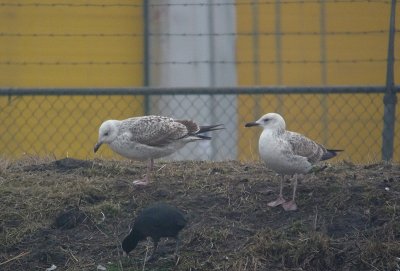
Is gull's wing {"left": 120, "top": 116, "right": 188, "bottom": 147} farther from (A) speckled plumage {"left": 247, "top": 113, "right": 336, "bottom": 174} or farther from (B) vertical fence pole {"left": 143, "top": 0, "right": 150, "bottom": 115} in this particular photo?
(B) vertical fence pole {"left": 143, "top": 0, "right": 150, "bottom": 115}

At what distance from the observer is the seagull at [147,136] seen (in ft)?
29.8

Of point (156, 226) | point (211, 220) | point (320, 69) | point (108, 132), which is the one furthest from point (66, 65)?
point (156, 226)

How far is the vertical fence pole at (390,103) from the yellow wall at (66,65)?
2.12 m

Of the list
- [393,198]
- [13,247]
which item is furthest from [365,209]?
[13,247]

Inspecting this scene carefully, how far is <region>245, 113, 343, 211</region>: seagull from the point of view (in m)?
8.36

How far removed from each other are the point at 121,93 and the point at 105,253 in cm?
273

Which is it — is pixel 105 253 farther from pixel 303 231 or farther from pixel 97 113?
pixel 97 113

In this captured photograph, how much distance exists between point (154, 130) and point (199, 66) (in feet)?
5.82

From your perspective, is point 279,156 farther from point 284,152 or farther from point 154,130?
point 154,130

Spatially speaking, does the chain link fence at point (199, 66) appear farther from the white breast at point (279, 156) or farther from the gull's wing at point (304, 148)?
the white breast at point (279, 156)

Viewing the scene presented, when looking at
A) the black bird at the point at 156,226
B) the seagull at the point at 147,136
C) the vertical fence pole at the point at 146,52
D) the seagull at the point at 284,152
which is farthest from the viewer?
the vertical fence pole at the point at 146,52

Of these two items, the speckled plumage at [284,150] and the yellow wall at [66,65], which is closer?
the speckled plumage at [284,150]

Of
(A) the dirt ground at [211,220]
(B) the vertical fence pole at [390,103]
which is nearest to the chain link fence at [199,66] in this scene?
(B) the vertical fence pole at [390,103]

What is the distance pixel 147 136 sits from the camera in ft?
29.9
